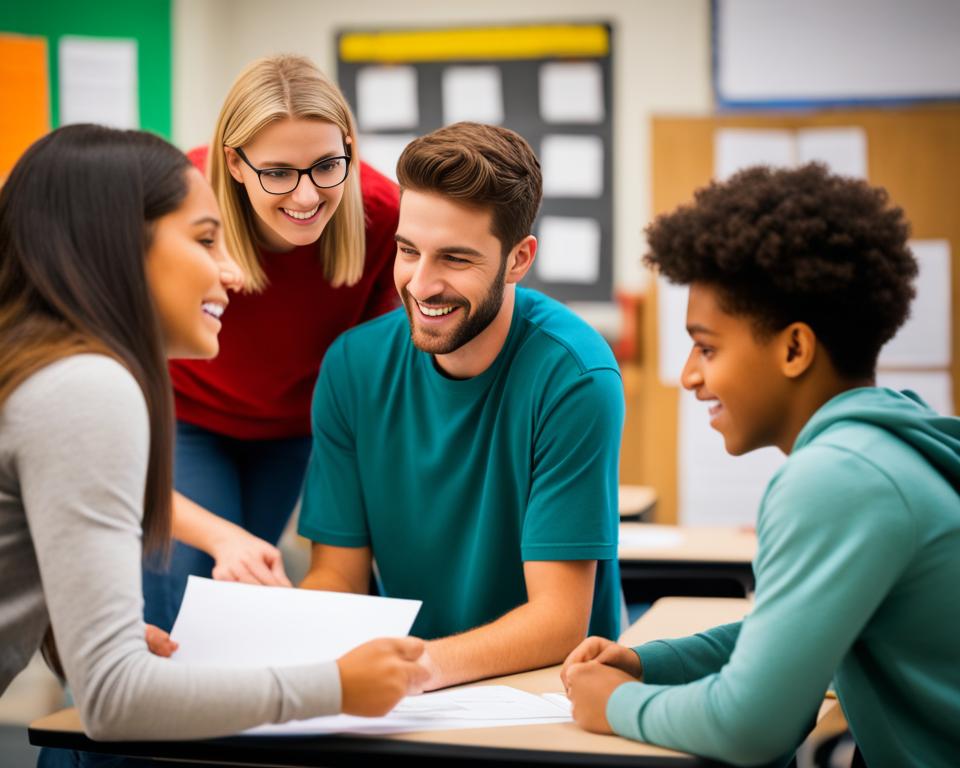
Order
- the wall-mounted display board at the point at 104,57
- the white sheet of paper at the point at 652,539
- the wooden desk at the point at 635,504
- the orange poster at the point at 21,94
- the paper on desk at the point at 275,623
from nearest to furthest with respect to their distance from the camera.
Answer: the paper on desk at the point at 275,623
the white sheet of paper at the point at 652,539
the wooden desk at the point at 635,504
the orange poster at the point at 21,94
the wall-mounted display board at the point at 104,57

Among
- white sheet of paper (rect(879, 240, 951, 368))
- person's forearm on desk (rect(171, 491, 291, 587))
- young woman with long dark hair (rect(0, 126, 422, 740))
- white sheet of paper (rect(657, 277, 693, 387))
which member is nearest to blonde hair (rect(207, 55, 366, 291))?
person's forearm on desk (rect(171, 491, 291, 587))

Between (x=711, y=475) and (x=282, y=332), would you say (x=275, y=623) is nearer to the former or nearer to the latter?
(x=282, y=332)

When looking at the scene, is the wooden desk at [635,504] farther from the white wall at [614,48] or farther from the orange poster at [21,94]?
the orange poster at [21,94]

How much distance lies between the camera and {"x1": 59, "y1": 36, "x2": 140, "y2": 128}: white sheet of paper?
3.93 m

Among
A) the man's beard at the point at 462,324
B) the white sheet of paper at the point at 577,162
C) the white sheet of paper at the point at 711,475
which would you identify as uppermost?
the white sheet of paper at the point at 577,162

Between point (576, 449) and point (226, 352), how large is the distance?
2.49 ft

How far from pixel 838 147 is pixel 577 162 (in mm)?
1008

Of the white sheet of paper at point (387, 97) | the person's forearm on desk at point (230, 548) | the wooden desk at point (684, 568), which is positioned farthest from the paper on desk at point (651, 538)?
the white sheet of paper at point (387, 97)

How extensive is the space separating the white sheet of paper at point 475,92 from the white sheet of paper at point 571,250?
1.62 ft

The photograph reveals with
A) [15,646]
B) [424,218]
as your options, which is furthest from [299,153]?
[15,646]

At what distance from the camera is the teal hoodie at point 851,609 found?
1.02m

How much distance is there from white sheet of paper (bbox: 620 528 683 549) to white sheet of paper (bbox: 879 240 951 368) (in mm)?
1732

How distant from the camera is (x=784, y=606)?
103cm

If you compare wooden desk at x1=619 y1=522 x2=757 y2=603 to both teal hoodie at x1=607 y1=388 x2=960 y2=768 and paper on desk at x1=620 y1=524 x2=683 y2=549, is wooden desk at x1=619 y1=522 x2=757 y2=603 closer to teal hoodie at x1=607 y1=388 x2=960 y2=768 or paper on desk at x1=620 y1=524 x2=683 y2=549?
paper on desk at x1=620 y1=524 x2=683 y2=549
